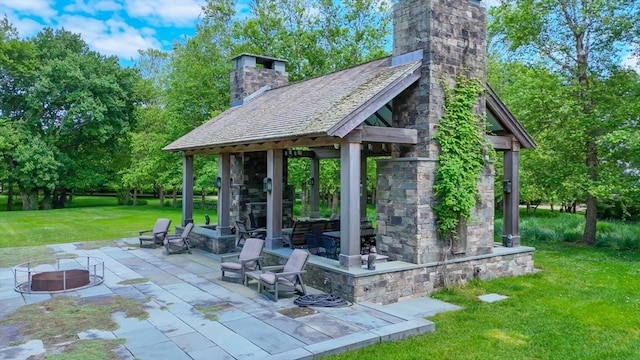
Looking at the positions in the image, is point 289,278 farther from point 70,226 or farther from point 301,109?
point 70,226

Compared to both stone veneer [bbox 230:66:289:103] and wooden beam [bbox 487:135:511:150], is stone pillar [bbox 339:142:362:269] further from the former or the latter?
stone veneer [bbox 230:66:289:103]

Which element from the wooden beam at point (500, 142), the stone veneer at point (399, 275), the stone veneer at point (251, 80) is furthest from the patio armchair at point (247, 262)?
the stone veneer at point (251, 80)

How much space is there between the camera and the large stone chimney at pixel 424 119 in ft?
28.7

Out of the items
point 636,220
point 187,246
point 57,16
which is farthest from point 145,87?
point 636,220

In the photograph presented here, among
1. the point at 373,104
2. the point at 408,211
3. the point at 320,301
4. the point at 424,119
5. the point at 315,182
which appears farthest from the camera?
the point at 315,182

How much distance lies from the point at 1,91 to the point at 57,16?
644 centimetres

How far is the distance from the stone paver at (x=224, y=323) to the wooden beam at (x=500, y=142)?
429 cm

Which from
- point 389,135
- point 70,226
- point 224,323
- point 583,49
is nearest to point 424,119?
point 389,135

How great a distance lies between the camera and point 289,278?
26.7ft

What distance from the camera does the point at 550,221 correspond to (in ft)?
60.8

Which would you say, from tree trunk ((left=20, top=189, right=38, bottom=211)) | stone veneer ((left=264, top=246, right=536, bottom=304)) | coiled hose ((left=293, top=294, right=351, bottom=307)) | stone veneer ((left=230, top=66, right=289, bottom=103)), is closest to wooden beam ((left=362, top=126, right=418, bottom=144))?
stone veneer ((left=264, top=246, right=536, bottom=304))

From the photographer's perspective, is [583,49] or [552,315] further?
[583,49]

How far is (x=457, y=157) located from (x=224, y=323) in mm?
5460

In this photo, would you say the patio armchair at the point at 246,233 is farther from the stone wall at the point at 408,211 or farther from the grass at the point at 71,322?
the grass at the point at 71,322
